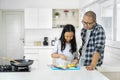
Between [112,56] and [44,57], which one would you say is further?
[44,57]

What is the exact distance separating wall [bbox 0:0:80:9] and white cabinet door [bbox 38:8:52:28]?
38 cm

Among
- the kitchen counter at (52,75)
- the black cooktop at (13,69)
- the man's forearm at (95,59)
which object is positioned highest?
the man's forearm at (95,59)

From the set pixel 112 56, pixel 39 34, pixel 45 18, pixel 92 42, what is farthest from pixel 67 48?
pixel 39 34

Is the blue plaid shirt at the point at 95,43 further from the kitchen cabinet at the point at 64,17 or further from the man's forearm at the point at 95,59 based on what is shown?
the kitchen cabinet at the point at 64,17

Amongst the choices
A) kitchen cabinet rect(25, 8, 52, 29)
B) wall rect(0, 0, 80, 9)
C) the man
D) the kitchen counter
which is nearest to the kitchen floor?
the man

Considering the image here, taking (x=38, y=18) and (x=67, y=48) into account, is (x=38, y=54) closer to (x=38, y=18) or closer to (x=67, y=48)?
(x=38, y=18)

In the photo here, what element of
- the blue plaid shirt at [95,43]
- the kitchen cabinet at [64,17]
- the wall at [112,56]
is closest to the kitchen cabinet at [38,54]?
the kitchen cabinet at [64,17]

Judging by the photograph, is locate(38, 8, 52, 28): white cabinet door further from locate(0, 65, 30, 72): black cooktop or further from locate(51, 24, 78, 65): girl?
locate(0, 65, 30, 72): black cooktop

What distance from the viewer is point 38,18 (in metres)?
6.91

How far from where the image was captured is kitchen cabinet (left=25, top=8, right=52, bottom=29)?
684 cm

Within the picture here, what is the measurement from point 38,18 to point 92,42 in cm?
435

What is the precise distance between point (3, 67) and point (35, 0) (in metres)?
5.06

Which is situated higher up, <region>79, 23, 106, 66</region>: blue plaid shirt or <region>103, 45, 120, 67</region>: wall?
<region>79, 23, 106, 66</region>: blue plaid shirt

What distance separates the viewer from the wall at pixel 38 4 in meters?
7.14
